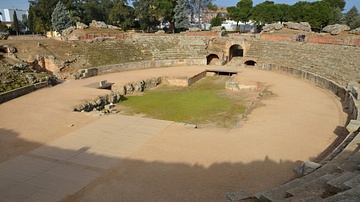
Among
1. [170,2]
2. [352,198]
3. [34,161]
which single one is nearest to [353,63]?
[352,198]

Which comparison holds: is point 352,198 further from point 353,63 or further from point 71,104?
point 353,63

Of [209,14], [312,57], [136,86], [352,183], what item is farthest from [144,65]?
[209,14]

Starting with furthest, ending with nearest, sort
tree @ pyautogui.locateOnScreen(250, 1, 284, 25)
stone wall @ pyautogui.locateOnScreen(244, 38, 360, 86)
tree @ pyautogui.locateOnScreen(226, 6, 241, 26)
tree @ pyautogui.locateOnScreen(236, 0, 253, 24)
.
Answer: tree @ pyautogui.locateOnScreen(226, 6, 241, 26), tree @ pyautogui.locateOnScreen(236, 0, 253, 24), tree @ pyautogui.locateOnScreen(250, 1, 284, 25), stone wall @ pyautogui.locateOnScreen(244, 38, 360, 86)

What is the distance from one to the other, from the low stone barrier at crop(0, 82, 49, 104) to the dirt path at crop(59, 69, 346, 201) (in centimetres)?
1165

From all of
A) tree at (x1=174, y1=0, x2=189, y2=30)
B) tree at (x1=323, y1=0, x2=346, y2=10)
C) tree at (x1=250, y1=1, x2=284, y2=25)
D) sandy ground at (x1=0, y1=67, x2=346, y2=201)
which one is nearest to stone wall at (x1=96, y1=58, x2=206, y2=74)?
sandy ground at (x1=0, y1=67, x2=346, y2=201)

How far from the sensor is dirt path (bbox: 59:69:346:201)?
28.4 feet

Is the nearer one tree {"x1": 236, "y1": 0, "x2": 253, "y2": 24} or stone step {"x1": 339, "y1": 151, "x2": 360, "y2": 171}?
stone step {"x1": 339, "y1": 151, "x2": 360, "y2": 171}

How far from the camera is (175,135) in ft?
42.5

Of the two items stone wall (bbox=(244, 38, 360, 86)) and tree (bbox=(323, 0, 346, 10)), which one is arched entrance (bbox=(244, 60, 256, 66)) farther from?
tree (bbox=(323, 0, 346, 10))

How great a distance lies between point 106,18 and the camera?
59062 mm

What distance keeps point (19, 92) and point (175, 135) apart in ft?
42.2

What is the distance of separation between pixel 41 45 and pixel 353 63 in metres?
28.3

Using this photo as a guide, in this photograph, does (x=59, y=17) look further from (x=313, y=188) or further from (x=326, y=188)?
(x=326, y=188)

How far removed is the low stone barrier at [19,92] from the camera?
18.2 metres
